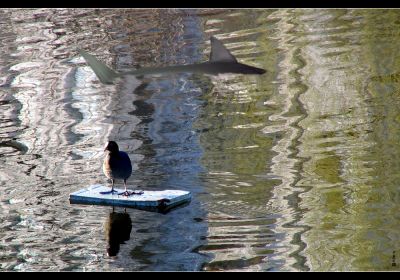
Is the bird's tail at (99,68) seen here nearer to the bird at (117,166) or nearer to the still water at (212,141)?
the bird at (117,166)

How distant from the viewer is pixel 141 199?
25.4 ft

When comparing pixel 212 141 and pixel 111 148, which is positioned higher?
pixel 111 148

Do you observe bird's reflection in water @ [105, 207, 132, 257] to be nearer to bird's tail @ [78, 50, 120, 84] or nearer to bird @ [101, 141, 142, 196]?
bird @ [101, 141, 142, 196]

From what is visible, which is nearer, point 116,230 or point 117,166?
point 116,230

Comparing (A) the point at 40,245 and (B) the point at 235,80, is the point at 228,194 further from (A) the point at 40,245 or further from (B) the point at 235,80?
(B) the point at 235,80

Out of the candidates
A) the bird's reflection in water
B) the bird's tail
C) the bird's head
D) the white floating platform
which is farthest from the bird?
the bird's tail

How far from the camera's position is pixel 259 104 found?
10.5 meters

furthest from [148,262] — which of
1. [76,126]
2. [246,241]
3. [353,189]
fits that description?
[76,126]

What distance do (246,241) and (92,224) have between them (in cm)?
127

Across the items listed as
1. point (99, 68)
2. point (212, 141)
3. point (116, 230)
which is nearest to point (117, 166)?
point (116, 230)

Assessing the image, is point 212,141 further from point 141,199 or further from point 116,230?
point 116,230

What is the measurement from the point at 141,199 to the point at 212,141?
1742mm

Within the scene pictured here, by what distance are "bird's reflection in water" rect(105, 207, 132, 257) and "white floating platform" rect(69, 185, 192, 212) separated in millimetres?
100
